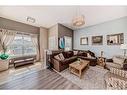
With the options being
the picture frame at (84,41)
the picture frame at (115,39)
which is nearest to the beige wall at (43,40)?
the picture frame at (84,41)

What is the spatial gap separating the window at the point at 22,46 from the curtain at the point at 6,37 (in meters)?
0.30

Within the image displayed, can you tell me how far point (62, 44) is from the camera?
5961 mm

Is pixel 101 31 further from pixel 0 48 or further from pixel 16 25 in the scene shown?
pixel 0 48

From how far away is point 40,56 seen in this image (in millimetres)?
6406

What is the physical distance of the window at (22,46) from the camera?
4.93 metres

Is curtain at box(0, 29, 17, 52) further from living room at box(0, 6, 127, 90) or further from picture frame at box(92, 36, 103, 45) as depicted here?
picture frame at box(92, 36, 103, 45)

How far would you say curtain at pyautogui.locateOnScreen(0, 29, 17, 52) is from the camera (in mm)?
4212

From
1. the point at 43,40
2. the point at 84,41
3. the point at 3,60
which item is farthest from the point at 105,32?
the point at 3,60

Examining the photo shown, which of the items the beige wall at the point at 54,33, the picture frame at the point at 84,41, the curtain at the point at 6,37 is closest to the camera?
the curtain at the point at 6,37

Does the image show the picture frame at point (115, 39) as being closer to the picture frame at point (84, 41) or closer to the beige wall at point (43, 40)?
the picture frame at point (84, 41)

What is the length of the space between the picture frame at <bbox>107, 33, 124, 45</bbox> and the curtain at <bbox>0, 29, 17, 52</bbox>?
5.30m

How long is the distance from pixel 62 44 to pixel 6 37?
126 inches

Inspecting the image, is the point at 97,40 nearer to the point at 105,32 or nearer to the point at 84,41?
the point at 105,32
